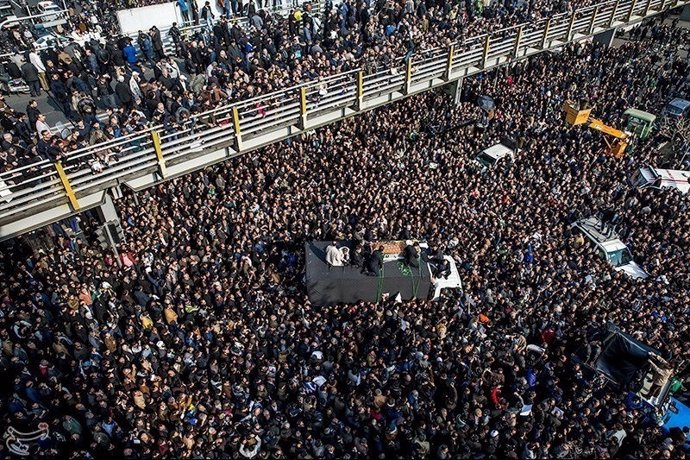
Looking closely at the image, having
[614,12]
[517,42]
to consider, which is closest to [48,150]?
[517,42]

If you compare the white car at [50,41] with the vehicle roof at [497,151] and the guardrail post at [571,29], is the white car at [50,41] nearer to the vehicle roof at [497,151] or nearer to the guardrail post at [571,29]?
the vehicle roof at [497,151]

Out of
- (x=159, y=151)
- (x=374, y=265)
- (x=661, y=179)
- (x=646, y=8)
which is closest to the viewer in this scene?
(x=159, y=151)

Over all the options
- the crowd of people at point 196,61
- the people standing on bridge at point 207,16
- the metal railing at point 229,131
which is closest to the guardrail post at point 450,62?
the metal railing at point 229,131

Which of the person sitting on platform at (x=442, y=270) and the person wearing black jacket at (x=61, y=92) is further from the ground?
the person wearing black jacket at (x=61, y=92)

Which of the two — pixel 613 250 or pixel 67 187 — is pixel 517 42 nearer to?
pixel 613 250

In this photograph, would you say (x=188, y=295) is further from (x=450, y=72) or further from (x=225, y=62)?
(x=450, y=72)
